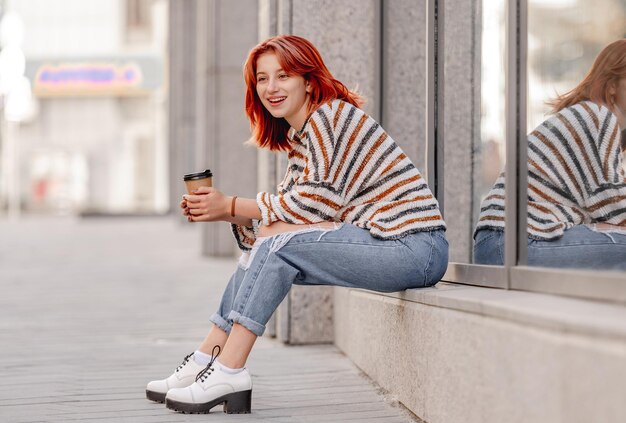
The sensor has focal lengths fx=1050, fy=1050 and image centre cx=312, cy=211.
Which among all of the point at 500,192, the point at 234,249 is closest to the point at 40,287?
the point at 234,249

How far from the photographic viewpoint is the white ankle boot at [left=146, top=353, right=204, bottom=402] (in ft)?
13.0

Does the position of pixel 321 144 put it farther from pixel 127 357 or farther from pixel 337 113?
pixel 127 357

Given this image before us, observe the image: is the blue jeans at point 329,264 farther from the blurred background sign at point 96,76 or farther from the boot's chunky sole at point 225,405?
the blurred background sign at point 96,76

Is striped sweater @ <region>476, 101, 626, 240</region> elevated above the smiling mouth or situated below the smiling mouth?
below

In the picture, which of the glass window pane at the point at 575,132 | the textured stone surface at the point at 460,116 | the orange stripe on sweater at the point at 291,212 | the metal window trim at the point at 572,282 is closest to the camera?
the metal window trim at the point at 572,282

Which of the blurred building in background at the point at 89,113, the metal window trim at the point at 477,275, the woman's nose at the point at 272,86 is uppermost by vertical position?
the blurred building in background at the point at 89,113

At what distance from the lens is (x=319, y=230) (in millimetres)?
3756

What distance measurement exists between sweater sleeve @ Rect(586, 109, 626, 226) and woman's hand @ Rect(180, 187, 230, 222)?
1.27 meters

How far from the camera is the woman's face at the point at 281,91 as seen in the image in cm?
395

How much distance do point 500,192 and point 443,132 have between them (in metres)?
0.89

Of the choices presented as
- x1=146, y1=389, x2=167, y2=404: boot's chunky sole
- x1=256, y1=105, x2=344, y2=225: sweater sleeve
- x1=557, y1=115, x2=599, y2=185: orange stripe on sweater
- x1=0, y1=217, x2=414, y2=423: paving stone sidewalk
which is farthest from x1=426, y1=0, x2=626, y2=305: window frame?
x1=146, y1=389, x2=167, y2=404: boot's chunky sole

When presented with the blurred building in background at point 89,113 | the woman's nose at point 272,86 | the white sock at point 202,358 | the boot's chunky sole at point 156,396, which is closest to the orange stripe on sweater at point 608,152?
the woman's nose at point 272,86

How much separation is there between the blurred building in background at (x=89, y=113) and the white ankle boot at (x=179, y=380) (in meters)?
39.5

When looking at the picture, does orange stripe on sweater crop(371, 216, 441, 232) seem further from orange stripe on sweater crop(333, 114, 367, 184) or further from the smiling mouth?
the smiling mouth
